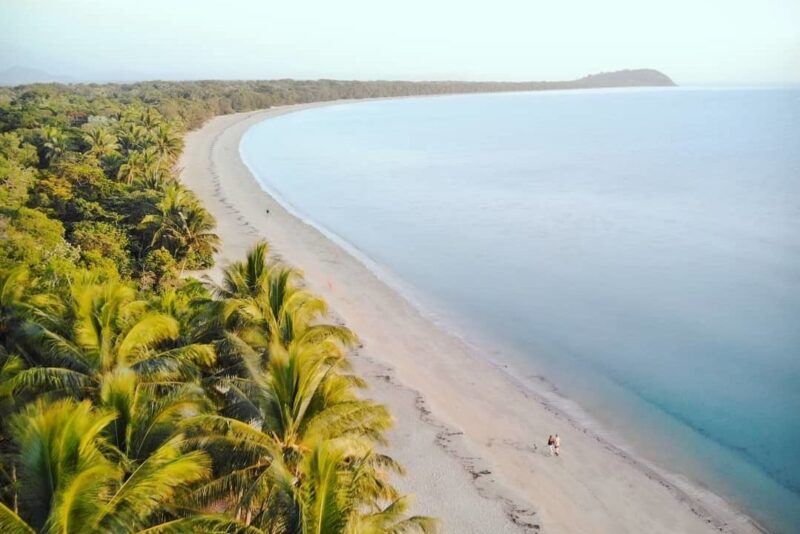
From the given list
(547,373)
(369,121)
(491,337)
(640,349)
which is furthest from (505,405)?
(369,121)

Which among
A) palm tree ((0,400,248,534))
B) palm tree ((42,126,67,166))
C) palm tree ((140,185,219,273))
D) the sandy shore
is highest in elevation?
palm tree ((42,126,67,166))

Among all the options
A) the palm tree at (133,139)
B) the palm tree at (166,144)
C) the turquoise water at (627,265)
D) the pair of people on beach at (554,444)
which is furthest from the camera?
the palm tree at (166,144)

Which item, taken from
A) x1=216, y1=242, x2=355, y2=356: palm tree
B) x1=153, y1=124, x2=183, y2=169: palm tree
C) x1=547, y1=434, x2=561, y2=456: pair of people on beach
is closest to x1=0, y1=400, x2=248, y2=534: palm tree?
x1=216, y1=242, x2=355, y2=356: palm tree

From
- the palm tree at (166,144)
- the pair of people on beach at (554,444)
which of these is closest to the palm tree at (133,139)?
the palm tree at (166,144)

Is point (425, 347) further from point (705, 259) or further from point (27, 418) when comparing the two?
point (705, 259)

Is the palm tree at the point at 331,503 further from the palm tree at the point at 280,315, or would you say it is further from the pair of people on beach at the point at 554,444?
the pair of people on beach at the point at 554,444

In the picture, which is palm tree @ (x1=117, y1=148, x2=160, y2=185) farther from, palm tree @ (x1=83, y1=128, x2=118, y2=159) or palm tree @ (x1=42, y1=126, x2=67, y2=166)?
palm tree @ (x1=42, y1=126, x2=67, y2=166)

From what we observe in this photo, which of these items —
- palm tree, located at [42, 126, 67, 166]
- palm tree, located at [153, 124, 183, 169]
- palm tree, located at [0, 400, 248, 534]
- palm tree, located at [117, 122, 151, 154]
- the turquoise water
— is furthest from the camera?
palm tree, located at [153, 124, 183, 169]
